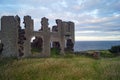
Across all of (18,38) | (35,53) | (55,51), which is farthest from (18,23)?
(55,51)

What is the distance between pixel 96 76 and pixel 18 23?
20.5 metres

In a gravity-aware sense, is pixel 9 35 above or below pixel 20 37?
above

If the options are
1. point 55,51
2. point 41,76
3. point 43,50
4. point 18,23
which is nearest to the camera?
point 41,76

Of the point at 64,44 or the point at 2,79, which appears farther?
the point at 64,44

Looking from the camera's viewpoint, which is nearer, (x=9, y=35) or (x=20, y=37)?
(x=9, y=35)

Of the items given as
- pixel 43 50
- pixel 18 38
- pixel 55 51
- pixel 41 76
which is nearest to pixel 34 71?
pixel 41 76

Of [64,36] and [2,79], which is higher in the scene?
[64,36]

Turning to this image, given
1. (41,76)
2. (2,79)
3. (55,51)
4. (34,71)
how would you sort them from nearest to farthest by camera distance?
(2,79) < (41,76) < (34,71) < (55,51)

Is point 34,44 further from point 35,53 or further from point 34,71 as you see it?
point 34,71

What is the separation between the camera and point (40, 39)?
37.2m

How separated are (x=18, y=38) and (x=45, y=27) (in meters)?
5.34

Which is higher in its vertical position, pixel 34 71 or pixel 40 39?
pixel 40 39

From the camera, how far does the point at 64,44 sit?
40781 mm

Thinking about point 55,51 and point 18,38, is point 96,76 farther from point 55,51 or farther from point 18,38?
point 55,51
